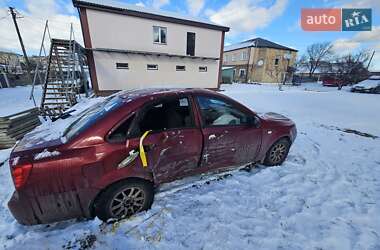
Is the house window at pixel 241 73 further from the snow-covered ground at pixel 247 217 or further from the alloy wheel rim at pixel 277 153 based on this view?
the alloy wheel rim at pixel 277 153

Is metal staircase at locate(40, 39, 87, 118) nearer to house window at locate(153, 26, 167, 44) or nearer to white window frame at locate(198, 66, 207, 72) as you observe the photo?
house window at locate(153, 26, 167, 44)

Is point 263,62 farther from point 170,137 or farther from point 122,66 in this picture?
point 170,137

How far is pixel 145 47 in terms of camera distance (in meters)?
13.1

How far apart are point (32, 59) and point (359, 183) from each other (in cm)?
4518

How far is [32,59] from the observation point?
3350 centimetres

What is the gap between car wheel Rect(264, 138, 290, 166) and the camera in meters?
3.32

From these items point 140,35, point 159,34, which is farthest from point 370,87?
point 140,35

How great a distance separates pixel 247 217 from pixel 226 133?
1.09m

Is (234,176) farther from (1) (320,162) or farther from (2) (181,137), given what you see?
(1) (320,162)

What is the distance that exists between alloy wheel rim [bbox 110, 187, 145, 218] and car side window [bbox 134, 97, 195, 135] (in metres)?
0.77

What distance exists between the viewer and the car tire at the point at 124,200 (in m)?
2.06

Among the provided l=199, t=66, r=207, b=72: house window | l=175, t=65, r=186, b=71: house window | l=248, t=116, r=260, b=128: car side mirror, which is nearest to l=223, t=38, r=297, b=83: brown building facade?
l=199, t=66, r=207, b=72: house window

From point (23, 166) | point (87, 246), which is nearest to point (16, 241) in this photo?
point (87, 246)

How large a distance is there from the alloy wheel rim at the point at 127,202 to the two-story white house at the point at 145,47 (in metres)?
8.46
